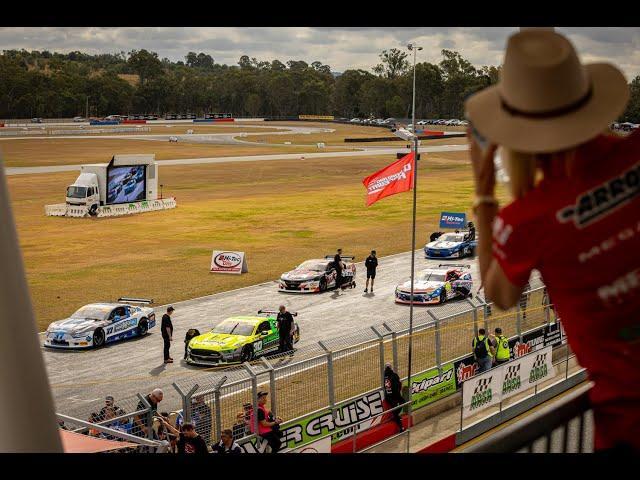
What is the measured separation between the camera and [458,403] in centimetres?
1546

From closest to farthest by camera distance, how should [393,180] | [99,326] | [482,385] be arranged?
[482,385] → [99,326] → [393,180]

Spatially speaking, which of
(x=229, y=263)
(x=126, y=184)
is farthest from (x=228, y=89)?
(x=229, y=263)

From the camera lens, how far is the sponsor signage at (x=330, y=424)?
12.4 m

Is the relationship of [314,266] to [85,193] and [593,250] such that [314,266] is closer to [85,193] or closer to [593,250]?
[85,193]

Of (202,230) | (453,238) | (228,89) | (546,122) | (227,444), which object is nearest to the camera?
(546,122)

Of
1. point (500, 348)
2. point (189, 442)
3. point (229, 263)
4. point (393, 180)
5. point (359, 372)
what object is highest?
point (393, 180)

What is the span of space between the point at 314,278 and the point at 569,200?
89.0ft

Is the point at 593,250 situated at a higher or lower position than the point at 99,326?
higher

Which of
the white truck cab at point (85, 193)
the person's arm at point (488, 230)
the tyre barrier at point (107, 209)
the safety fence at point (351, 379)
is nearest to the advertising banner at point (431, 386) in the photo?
the safety fence at point (351, 379)

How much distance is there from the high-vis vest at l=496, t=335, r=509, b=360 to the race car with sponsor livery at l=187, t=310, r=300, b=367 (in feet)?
23.2

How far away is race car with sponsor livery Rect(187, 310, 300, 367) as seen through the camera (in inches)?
816

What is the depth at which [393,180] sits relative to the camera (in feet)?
75.3

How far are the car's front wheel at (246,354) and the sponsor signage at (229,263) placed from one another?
1146cm
